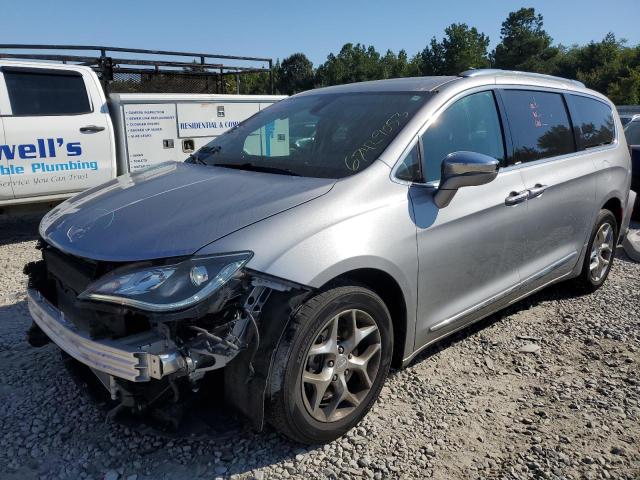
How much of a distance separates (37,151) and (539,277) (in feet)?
17.9

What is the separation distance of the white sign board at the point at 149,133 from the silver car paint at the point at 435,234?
383 cm

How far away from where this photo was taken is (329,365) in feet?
7.93

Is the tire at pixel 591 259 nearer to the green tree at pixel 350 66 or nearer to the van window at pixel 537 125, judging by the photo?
the van window at pixel 537 125

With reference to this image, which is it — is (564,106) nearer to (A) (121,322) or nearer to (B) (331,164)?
(B) (331,164)

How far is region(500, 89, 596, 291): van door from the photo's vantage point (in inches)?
137

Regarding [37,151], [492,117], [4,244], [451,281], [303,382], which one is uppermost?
[492,117]

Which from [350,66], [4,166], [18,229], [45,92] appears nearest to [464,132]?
[4,166]

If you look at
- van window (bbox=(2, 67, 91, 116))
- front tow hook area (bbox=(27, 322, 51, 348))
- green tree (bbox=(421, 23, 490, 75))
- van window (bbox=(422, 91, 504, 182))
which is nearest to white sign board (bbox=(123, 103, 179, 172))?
van window (bbox=(2, 67, 91, 116))

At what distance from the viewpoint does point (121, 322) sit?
6.79 feet

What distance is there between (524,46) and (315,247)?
231ft

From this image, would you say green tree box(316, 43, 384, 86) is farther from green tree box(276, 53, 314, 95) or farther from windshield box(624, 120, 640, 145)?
windshield box(624, 120, 640, 145)

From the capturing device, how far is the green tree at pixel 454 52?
6250cm

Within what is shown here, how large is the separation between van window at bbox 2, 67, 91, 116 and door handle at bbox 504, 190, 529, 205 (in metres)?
5.33

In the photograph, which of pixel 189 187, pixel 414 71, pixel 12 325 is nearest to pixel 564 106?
pixel 189 187
